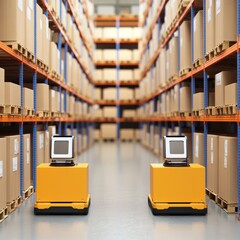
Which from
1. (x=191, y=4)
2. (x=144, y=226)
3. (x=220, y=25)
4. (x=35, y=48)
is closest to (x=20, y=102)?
(x=35, y=48)

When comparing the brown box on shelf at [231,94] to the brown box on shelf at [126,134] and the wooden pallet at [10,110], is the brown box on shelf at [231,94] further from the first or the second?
the brown box on shelf at [126,134]

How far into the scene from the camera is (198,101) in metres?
6.98

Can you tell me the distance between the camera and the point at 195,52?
23.6ft

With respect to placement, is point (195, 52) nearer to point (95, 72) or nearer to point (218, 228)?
point (218, 228)

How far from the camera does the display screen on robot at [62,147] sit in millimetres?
5137

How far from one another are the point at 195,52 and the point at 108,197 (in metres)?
2.89

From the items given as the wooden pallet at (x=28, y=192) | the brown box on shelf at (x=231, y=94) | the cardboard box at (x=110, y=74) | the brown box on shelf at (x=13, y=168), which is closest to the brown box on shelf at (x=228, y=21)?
the brown box on shelf at (x=231, y=94)

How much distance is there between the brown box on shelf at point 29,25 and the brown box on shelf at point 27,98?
0.60m

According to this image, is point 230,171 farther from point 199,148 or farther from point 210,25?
point 210,25

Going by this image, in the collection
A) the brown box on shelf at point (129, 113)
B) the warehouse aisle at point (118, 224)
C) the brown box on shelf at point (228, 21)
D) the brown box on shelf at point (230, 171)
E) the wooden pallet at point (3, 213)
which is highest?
the brown box on shelf at point (228, 21)

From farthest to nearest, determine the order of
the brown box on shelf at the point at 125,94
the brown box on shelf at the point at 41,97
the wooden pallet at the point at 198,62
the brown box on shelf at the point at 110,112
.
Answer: the brown box on shelf at the point at 125,94, the brown box on shelf at the point at 110,112, the brown box on shelf at the point at 41,97, the wooden pallet at the point at 198,62

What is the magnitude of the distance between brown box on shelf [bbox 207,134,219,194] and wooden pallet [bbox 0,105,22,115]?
2.64 metres

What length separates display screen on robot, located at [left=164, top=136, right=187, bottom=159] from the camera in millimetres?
5121

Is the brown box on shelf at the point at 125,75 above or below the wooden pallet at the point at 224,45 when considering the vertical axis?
above
